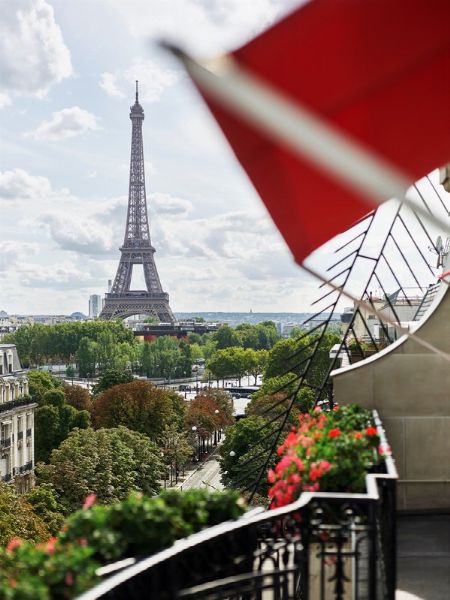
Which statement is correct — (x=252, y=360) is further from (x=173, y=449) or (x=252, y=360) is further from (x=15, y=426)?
(x=15, y=426)

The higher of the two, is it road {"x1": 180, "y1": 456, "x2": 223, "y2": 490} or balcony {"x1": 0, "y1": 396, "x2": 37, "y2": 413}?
balcony {"x1": 0, "y1": 396, "x2": 37, "y2": 413}

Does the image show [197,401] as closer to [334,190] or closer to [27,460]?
[27,460]

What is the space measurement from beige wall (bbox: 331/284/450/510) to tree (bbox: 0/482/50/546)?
2184 cm

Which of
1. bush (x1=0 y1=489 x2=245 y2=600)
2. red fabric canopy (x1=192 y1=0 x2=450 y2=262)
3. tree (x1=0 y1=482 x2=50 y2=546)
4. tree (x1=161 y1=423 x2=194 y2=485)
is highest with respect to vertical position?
red fabric canopy (x1=192 y1=0 x2=450 y2=262)

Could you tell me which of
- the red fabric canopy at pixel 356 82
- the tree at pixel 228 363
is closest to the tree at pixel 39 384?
the tree at pixel 228 363

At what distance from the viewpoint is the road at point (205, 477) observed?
56634mm

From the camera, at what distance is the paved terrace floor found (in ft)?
25.4

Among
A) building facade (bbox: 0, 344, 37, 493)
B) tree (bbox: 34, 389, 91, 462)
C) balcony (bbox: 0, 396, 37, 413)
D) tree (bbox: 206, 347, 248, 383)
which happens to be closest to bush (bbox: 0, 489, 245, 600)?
building facade (bbox: 0, 344, 37, 493)

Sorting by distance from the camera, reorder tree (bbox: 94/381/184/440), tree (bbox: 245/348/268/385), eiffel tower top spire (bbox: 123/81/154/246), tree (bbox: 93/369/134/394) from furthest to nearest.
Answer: eiffel tower top spire (bbox: 123/81/154/246) < tree (bbox: 245/348/268/385) < tree (bbox: 93/369/134/394) < tree (bbox: 94/381/184/440)

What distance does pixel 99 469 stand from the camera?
1759 inches

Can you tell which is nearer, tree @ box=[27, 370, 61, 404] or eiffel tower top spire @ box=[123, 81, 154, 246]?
tree @ box=[27, 370, 61, 404]

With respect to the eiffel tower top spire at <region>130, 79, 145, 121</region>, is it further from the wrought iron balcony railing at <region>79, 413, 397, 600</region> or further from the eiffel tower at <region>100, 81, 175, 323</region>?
the wrought iron balcony railing at <region>79, 413, 397, 600</region>

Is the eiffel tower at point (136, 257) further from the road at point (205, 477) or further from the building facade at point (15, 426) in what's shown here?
the building facade at point (15, 426)

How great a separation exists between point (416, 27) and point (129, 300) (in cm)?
17346
